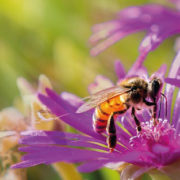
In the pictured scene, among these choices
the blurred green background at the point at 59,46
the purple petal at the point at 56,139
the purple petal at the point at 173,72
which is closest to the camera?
the purple petal at the point at 56,139

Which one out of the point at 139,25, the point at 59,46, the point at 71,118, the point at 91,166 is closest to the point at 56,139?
the point at 71,118

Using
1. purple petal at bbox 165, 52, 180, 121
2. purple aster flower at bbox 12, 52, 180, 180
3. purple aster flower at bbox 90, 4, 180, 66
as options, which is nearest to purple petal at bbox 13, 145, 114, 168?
purple aster flower at bbox 12, 52, 180, 180

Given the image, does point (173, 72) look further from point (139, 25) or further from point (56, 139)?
point (139, 25)

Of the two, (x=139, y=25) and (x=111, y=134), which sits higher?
(x=139, y=25)

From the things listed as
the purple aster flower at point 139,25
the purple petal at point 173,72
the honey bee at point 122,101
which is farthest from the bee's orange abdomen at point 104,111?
the purple aster flower at point 139,25

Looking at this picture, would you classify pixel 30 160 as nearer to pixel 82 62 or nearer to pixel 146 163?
pixel 146 163

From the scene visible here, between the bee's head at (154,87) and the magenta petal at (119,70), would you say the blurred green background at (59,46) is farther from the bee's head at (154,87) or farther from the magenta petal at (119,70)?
the bee's head at (154,87)

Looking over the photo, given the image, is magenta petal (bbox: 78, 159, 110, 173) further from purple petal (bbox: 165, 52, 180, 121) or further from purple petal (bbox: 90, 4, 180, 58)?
purple petal (bbox: 90, 4, 180, 58)
